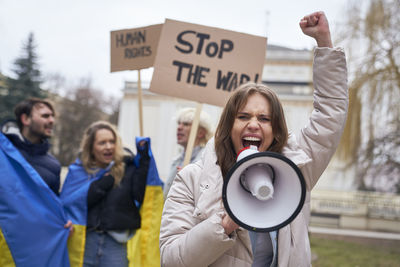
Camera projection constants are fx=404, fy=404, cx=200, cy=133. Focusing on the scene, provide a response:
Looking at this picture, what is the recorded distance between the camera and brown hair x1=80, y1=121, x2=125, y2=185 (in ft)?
10.8

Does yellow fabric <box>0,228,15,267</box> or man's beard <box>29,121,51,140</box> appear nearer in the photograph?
yellow fabric <box>0,228,15,267</box>

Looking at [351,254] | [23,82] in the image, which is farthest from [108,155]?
[23,82]

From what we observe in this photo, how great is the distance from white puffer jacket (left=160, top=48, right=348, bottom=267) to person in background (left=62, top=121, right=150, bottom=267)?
1.52 metres

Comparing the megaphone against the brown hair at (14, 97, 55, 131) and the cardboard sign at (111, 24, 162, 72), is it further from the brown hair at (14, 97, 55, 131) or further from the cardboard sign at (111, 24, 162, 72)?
the brown hair at (14, 97, 55, 131)

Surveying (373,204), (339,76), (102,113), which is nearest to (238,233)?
(339,76)

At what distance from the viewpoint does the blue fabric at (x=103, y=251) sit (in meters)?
3.01

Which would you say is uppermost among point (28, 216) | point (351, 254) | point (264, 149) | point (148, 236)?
point (264, 149)

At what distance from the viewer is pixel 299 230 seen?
1593 millimetres

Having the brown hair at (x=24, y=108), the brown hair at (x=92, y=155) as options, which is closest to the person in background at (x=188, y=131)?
the brown hair at (x=92, y=155)

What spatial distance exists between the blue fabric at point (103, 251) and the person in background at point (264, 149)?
156 centimetres

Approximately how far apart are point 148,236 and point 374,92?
777 centimetres

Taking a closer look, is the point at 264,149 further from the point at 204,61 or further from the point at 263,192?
the point at 204,61

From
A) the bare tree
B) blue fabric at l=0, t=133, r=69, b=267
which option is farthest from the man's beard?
the bare tree

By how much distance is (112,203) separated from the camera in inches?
123
